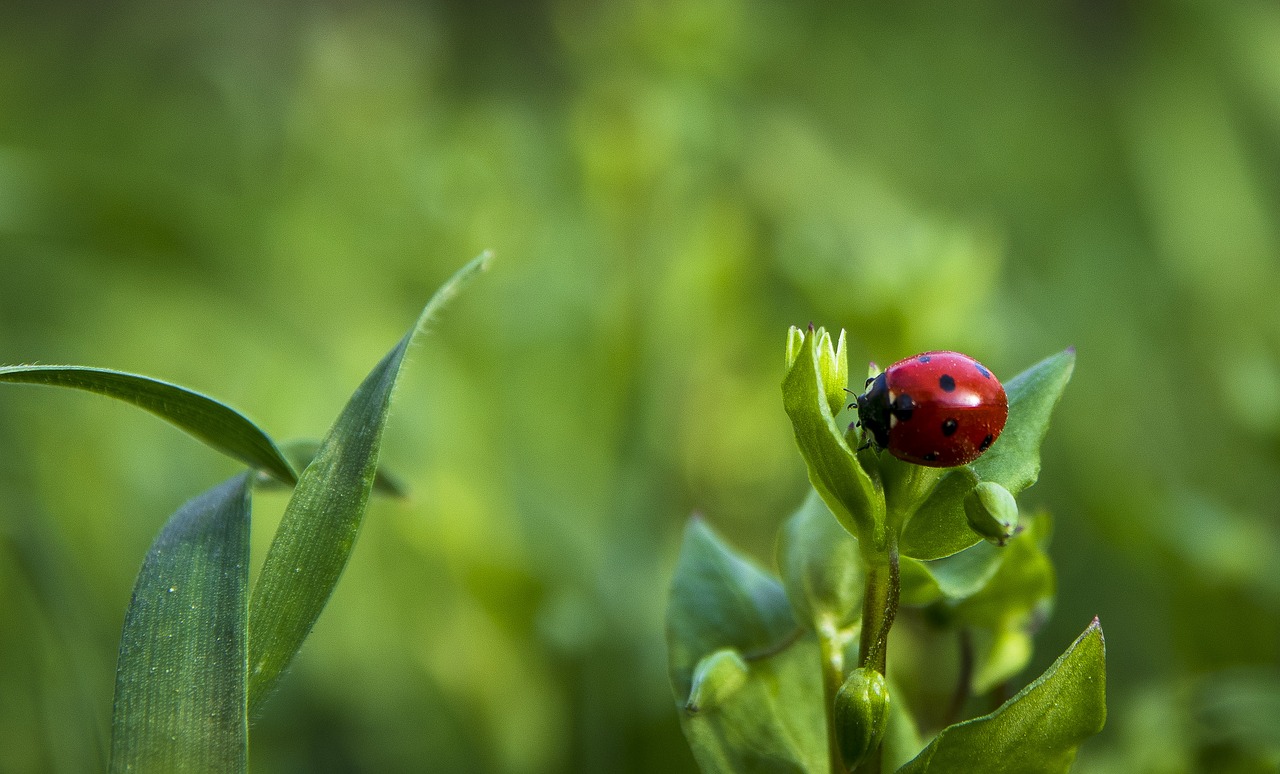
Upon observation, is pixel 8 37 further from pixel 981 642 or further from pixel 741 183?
pixel 981 642

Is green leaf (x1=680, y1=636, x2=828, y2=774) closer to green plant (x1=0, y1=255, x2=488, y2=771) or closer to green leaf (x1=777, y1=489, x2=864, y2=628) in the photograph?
green leaf (x1=777, y1=489, x2=864, y2=628)

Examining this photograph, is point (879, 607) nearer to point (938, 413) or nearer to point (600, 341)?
point (938, 413)

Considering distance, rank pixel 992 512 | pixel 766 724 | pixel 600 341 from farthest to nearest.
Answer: pixel 600 341 → pixel 766 724 → pixel 992 512

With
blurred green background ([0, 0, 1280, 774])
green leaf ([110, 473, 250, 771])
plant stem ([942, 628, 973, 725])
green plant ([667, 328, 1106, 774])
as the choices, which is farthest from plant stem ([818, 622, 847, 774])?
blurred green background ([0, 0, 1280, 774])

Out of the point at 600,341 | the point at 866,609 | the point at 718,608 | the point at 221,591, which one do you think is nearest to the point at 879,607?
the point at 866,609

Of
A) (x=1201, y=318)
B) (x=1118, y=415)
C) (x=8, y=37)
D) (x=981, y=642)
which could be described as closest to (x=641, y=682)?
(x=981, y=642)

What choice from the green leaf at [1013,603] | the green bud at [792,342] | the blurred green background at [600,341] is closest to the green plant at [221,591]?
the green bud at [792,342]

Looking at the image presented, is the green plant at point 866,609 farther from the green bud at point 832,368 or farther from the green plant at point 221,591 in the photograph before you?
the green plant at point 221,591
